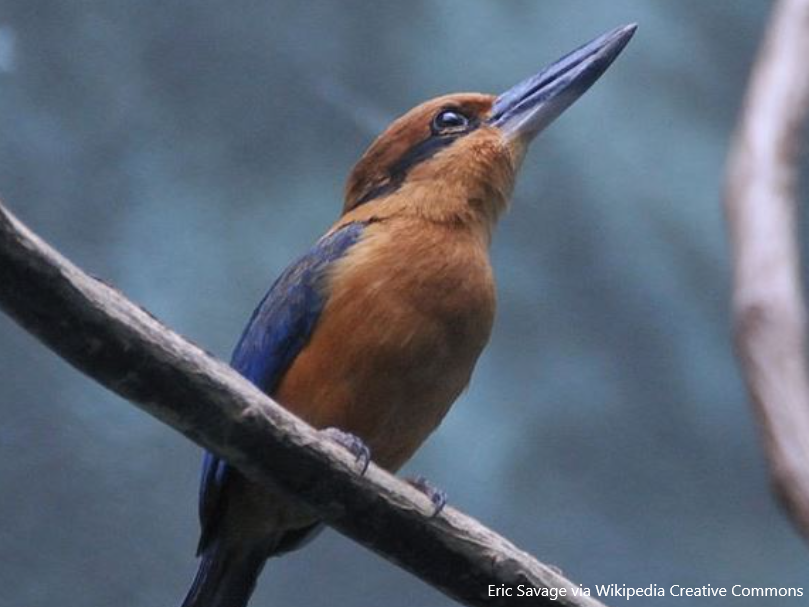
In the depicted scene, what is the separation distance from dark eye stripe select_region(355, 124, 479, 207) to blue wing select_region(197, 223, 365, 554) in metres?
0.14

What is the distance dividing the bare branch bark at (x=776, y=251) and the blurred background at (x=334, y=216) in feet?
5.65

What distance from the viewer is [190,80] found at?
11.8 ft

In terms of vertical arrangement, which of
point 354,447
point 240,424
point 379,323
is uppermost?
point 379,323

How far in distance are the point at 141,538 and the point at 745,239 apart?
1969 mm

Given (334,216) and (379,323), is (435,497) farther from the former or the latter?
(334,216)

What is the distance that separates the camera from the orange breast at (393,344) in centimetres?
239

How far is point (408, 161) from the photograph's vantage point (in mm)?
2707

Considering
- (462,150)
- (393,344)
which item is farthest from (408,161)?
(393,344)

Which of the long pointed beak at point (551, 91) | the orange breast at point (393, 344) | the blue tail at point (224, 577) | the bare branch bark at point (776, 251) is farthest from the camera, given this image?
the long pointed beak at point (551, 91)

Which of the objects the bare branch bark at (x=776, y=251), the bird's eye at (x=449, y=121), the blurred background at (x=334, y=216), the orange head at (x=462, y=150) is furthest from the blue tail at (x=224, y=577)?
the bare branch bark at (x=776, y=251)

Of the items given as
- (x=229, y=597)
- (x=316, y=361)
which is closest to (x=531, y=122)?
(x=316, y=361)

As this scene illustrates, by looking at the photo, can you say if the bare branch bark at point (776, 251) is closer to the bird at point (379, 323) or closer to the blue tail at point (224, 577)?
the bird at point (379, 323)

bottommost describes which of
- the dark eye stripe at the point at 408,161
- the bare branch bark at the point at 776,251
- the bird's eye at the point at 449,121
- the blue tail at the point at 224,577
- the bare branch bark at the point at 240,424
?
the bare branch bark at the point at 240,424

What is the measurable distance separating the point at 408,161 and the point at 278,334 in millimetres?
415
